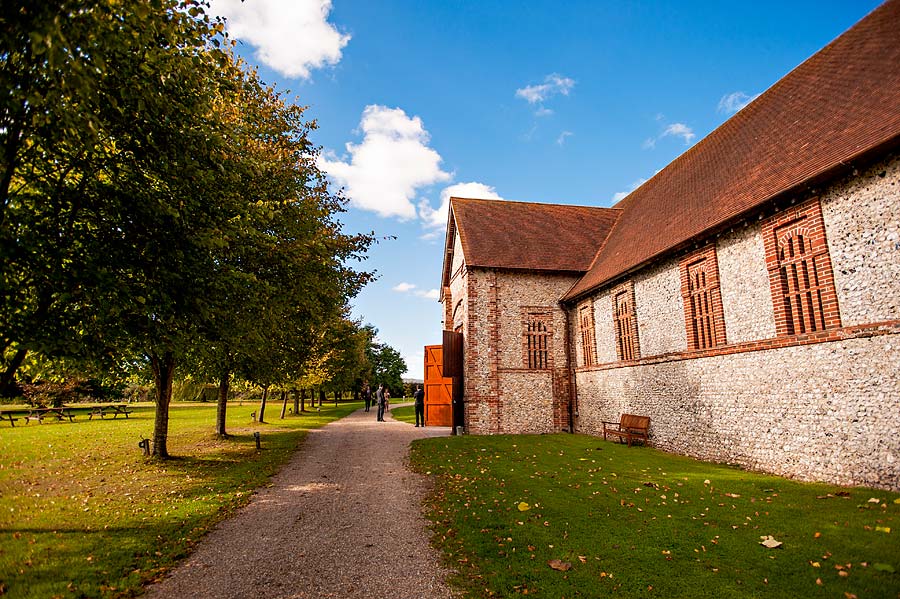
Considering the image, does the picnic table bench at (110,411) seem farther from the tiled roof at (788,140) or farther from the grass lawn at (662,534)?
the tiled roof at (788,140)

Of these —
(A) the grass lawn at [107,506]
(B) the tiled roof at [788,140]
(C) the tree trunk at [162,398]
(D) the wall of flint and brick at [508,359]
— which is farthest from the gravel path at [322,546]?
(B) the tiled roof at [788,140]

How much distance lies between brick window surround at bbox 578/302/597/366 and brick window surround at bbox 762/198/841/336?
9.10 metres

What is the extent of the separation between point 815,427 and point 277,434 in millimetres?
20136

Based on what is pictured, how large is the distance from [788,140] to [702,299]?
4.66m

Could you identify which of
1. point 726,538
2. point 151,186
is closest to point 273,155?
point 151,186

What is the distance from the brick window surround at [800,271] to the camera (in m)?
9.64

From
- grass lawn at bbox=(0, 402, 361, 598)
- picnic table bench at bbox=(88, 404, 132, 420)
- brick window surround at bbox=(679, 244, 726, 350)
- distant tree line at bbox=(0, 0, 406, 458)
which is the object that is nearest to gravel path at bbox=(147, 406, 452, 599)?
grass lawn at bbox=(0, 402, 361, 598)

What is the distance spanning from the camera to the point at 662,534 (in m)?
6.66

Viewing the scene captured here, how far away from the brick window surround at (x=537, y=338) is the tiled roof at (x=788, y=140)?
3320 mm

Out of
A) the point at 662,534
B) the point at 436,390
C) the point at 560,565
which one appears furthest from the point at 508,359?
the point at 560,565

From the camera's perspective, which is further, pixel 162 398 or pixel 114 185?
pixel 162 398

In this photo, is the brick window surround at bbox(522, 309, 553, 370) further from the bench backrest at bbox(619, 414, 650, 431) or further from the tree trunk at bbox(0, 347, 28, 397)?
the tree trunk at bbox(0, 347, 28, 397)

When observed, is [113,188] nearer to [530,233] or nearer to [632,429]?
[632,429]

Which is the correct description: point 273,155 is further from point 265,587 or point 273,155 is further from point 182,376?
point 265,587
